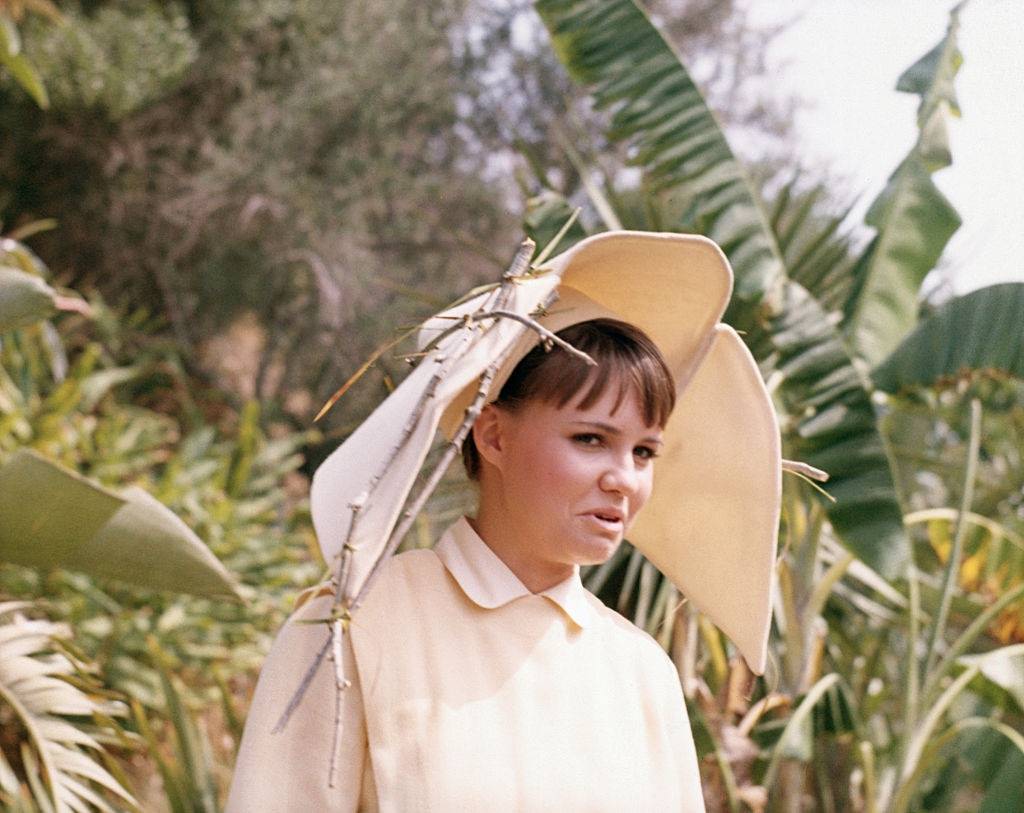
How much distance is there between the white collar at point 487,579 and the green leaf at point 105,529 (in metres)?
1.47

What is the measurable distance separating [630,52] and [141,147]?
703cm

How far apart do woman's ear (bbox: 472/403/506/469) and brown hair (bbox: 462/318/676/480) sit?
0.05 feet

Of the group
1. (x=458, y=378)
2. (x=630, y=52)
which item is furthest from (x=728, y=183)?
(x=458, y=378)

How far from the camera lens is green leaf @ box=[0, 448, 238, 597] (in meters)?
3.10

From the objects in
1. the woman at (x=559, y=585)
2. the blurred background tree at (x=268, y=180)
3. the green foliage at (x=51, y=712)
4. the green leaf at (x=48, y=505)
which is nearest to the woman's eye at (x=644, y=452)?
the woman at (x=559, y=585)

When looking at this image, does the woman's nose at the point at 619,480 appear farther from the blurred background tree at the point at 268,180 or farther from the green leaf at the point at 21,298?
the blurred background tree at the point at 268,180

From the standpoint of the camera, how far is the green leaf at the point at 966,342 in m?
4.14

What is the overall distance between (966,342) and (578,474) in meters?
2.93

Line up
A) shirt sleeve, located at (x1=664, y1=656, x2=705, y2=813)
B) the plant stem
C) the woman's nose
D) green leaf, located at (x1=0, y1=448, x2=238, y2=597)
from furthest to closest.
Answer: the plant stem → green leaf, located at (x1=0, y1=448, x2=238, y2=597) → shirt sleeve, located at (x1=664, y1=656, x2=705, y2=813) → the woman's nose

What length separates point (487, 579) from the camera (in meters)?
1.66

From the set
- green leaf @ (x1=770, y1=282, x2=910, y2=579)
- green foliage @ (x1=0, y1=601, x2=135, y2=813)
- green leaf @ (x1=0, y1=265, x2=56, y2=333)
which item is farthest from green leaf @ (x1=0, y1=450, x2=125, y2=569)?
green leaf @ (x1=770, y1=282, x2=910, y2=579)

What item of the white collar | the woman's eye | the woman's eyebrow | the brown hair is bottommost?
the white collar

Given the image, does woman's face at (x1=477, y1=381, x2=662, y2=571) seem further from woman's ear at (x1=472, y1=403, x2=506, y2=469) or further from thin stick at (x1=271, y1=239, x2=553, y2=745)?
thin stick at (x1=271, y1=239, x2=553, y2=745)

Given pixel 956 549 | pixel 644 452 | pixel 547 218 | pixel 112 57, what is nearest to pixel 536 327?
pixel 644 452
